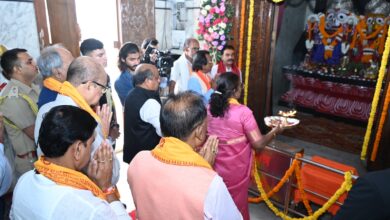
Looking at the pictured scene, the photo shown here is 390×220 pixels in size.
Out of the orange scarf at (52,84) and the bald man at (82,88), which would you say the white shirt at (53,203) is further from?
the orange scarf at (52,84)

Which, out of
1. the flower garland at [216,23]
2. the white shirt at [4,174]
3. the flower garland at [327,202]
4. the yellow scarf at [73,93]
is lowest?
the flower garland at [327,202]

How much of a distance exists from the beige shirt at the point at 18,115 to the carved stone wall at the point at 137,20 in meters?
4.53

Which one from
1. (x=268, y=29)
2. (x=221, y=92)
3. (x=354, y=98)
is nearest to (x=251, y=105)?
(x=268, y=29)

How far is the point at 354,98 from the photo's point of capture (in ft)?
22.3

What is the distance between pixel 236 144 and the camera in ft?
8.06

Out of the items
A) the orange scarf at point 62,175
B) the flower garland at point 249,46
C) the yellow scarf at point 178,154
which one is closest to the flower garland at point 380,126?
the flower garland at point 249,46

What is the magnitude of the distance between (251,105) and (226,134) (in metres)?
3.41

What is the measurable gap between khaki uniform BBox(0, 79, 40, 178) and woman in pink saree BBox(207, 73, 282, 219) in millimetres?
1652

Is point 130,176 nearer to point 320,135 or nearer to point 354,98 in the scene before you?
point 320,135

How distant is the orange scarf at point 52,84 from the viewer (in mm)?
2211

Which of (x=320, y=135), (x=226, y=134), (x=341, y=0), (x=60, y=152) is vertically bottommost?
(x=320, y=135)

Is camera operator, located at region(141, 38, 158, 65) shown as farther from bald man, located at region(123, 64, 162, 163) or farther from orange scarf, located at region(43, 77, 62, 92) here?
orange scarf, located at region(43, 77, 62, 92)

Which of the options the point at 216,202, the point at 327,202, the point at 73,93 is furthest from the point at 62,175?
the point at 327,202

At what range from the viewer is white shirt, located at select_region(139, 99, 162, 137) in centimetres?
257
